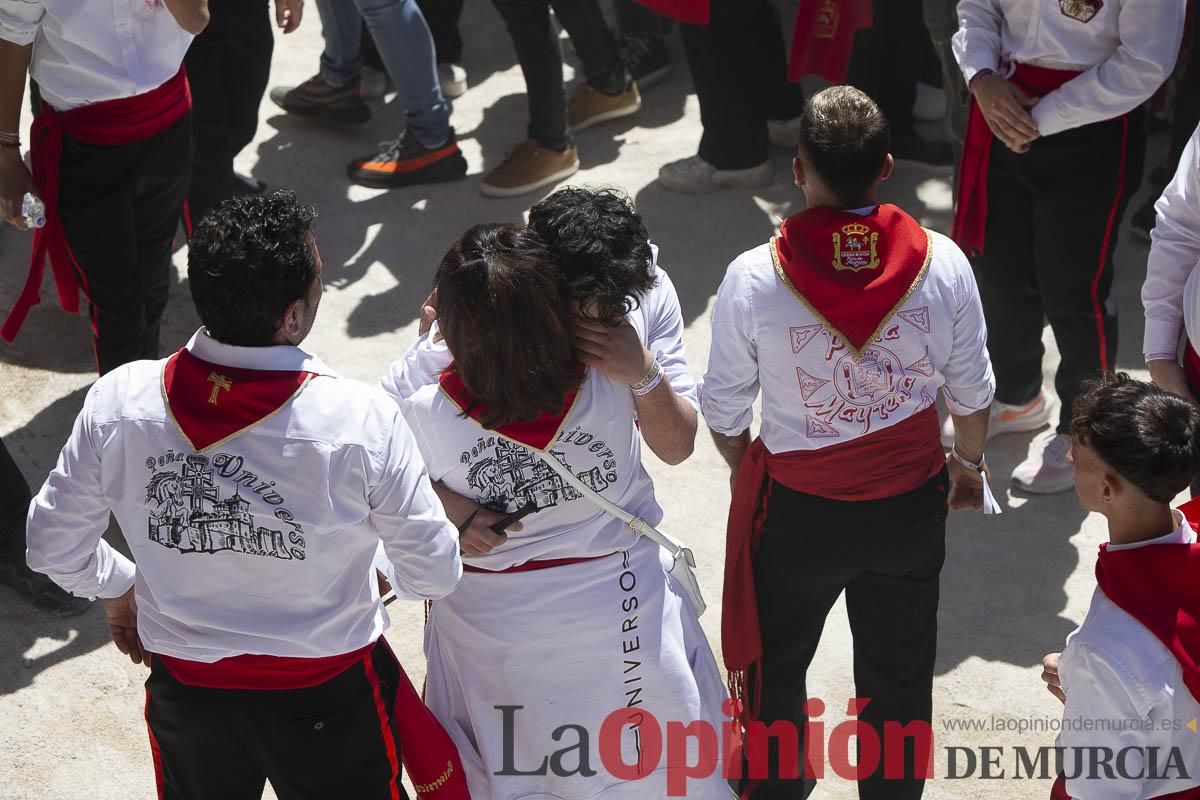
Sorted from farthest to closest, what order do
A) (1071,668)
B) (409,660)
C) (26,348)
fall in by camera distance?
1. (26,348)
2. (409,660)
3. (1071,668)

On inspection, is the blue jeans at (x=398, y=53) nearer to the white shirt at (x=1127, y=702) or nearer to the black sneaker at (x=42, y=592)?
the black sneaker at (x=42, y=592)

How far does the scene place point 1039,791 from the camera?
307cm

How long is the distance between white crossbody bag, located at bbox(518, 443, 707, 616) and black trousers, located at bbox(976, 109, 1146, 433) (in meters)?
1.59

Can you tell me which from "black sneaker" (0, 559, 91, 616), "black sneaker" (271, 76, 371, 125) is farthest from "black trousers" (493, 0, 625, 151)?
"black sneaker" (0, 559, 91, 616)

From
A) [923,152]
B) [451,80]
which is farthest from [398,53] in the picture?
[923,152]

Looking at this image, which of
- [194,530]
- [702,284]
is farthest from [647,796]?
[702,284]

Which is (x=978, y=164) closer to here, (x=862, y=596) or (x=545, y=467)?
(x=862, y=596)

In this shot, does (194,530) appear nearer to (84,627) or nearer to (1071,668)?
(1071,668)

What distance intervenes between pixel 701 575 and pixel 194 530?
1.90 m

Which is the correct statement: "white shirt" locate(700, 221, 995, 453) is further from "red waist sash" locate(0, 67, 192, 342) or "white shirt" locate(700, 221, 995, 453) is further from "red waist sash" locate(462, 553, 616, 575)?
"red waist sash" locate(0, 67, 192, 342)

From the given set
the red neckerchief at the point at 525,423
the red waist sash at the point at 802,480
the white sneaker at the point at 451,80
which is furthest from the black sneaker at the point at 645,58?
the red neckerchief at the point at 525,423

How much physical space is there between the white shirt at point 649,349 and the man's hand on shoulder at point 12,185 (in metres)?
1.46

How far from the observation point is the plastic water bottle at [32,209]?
11.1ft

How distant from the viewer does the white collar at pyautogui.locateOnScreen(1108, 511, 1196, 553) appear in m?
2.02
